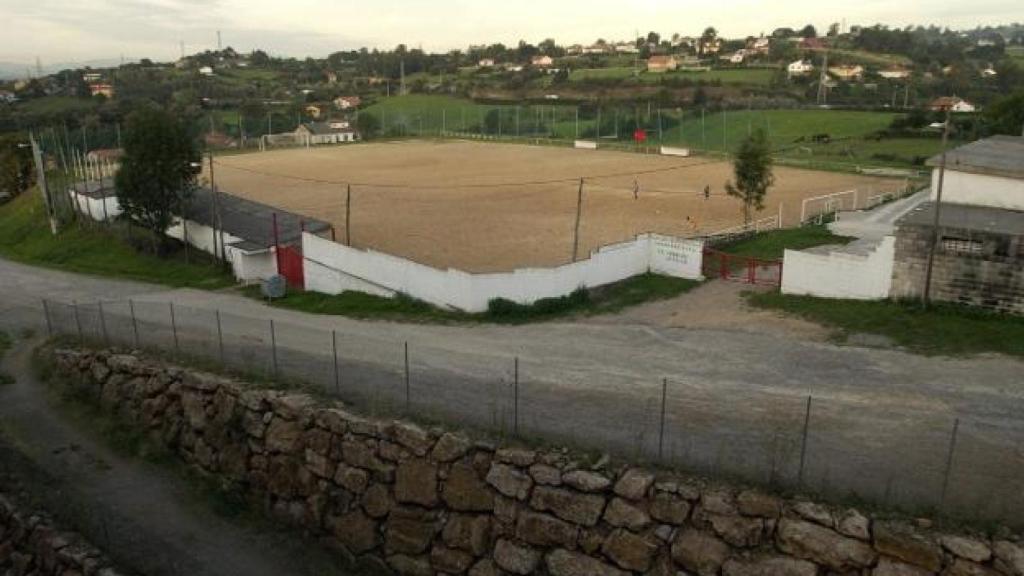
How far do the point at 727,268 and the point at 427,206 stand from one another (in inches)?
809

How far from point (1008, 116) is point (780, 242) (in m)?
27.5

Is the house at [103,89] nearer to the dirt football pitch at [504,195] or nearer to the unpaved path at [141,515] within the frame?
the dirt football pitch at [504,195]

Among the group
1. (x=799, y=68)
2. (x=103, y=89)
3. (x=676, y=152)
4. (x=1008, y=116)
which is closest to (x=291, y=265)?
(x=1008, y=116)

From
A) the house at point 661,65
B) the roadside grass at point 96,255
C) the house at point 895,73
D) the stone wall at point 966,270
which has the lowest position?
the roadside grass at point 96,255

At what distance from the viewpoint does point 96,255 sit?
125 feet

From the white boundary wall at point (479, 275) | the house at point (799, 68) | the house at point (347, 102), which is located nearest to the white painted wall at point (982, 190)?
the white boundary wall at point (479, 275)

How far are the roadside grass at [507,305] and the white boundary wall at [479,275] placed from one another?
0.25 m

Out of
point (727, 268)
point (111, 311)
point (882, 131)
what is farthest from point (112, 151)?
point (882, 131)

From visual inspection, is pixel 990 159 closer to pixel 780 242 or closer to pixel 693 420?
pixel 780 242

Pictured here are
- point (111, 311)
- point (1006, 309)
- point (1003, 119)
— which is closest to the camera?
point (1006, 309)

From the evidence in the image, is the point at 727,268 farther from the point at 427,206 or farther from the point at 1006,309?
the point at 427,206

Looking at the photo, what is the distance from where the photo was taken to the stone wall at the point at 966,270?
18.5 meters

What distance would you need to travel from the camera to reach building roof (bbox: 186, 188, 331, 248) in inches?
1235

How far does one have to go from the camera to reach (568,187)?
164ft
